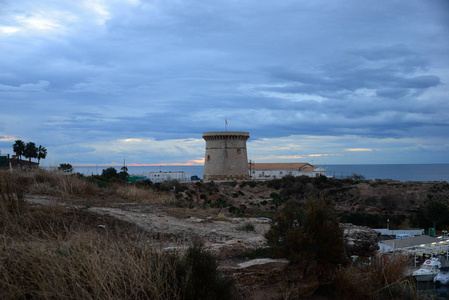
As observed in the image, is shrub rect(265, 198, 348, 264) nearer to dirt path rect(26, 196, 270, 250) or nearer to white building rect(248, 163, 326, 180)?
dirt path rect(26, 196, 270, 250)

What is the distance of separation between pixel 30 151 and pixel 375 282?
4747cm

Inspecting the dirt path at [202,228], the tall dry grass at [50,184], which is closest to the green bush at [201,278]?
the dirt path at [202,228]

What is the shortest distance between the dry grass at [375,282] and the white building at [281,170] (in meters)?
52.2

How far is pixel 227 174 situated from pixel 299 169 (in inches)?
760

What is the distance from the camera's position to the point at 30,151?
46188 millimetres

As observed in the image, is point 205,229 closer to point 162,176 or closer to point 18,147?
point 18,147

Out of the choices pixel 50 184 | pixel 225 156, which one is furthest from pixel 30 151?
pixel 50 184

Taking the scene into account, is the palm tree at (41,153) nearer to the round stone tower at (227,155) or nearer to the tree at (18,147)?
the tree at (18,147)

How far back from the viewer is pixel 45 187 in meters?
12.5

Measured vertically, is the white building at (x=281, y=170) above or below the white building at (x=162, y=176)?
above

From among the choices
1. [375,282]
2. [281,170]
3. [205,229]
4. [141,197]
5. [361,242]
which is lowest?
[375,282]

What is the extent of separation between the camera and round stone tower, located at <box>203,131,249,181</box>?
152ft

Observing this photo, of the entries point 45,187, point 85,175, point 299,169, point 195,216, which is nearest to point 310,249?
point 195,216

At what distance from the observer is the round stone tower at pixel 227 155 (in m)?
46.4
